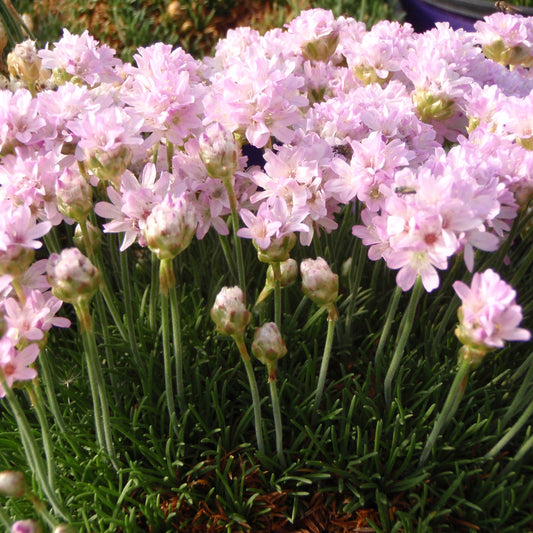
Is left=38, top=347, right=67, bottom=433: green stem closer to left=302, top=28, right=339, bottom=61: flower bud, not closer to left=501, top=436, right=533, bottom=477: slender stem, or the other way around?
left=501, top=436, right=533, bottom=477: slender stem

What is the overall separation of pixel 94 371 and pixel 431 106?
71cm

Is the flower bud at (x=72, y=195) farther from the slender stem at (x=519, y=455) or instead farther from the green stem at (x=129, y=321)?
the slender stem at (x=519, y=455)

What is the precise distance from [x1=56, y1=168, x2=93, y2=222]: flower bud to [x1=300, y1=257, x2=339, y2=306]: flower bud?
0.32 m

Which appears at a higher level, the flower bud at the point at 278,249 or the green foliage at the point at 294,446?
the flower bud at the point at 278,249

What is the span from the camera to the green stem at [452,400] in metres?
0.75

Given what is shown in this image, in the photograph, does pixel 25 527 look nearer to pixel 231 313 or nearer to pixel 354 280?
pixel 231 313

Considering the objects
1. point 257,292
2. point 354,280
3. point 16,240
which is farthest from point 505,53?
point 16,240

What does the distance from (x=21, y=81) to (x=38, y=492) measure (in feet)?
2.71

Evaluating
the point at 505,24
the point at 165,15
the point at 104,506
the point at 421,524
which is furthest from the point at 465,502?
the point at 165,15

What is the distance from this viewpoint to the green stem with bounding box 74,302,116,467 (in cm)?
76

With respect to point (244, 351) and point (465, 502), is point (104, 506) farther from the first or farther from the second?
point (465, 502)

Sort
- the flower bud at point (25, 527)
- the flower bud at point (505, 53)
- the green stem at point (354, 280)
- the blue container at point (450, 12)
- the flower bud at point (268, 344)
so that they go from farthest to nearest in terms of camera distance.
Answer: the blue container at point (450, 12), the flower bud at point (505, 53), the green stem at point (354, 280), the flower bud at point (268, 344), the flower bud at point (25, 527)

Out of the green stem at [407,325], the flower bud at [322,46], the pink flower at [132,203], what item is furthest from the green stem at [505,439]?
the flower bud at [322,46]

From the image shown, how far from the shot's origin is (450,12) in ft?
7.67
